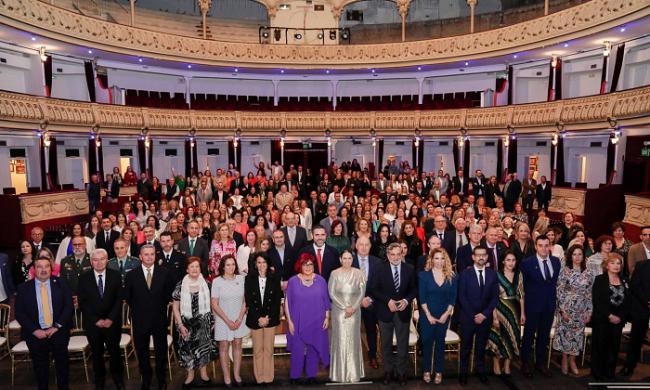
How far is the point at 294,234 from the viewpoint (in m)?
7.68

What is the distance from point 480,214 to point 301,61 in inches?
622

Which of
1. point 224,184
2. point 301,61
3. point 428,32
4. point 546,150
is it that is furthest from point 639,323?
point 428,32

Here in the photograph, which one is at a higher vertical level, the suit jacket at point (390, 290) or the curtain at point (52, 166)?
the curtain at point (52, 166)

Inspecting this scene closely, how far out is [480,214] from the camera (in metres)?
10.5

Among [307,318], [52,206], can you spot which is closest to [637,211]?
[307,318]

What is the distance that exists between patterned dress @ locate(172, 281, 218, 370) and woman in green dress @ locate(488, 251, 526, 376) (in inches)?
144

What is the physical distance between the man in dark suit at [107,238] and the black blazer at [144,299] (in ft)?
9.79

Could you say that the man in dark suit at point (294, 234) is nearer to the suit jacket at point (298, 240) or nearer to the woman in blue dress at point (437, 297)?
the suit jacket at point (298, 240)

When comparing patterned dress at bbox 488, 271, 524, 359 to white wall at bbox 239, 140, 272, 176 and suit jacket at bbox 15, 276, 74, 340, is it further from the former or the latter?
white wall at bbox 239, 140, 272, 176

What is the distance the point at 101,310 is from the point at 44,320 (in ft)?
2.11

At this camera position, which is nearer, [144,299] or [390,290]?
[144,299]

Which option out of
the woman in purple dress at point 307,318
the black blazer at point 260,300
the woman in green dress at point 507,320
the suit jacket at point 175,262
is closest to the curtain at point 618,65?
the woman in green dress at point 507,320

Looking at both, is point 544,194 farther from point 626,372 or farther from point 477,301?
point 477,301

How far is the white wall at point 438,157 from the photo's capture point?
82.9 feet
